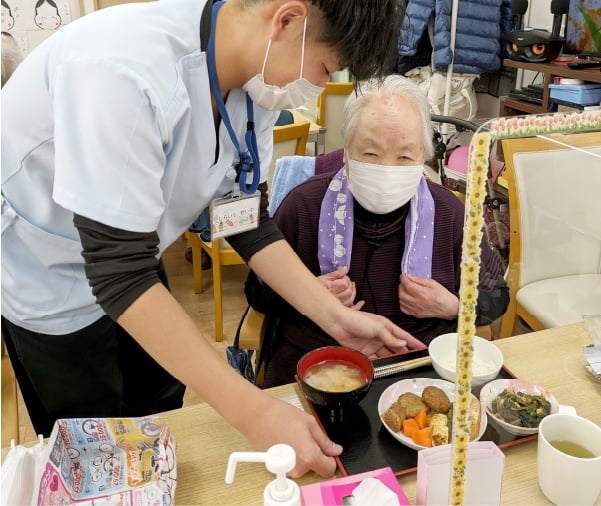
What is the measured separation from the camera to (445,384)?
104 centimetres

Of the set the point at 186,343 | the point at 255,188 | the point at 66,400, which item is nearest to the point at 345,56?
the point at 255,188

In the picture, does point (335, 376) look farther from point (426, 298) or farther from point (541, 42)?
point (541, 42)

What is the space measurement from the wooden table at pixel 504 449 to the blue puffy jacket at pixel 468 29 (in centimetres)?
267

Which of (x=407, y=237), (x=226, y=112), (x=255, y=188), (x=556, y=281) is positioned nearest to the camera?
(x=226, y=112)

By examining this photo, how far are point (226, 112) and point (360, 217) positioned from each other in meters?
0.64

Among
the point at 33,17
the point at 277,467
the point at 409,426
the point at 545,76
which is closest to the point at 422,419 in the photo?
the point at 409,426

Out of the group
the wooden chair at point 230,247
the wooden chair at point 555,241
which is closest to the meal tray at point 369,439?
the wooden chair at point 555,241

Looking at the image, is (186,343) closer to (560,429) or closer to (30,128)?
(30,128)

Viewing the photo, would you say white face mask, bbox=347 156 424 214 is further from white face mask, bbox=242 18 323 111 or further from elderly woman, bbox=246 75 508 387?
white face mask, bbox=242 18 323 111

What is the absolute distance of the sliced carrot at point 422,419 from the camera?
3.05 feet

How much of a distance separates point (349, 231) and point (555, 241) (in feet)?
1.78

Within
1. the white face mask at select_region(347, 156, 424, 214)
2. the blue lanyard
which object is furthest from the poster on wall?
the blue lanyard

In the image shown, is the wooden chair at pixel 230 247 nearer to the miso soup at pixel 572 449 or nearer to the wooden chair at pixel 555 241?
the wooden chair at pixel 555 241

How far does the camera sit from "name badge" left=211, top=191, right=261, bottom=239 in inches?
44.9
